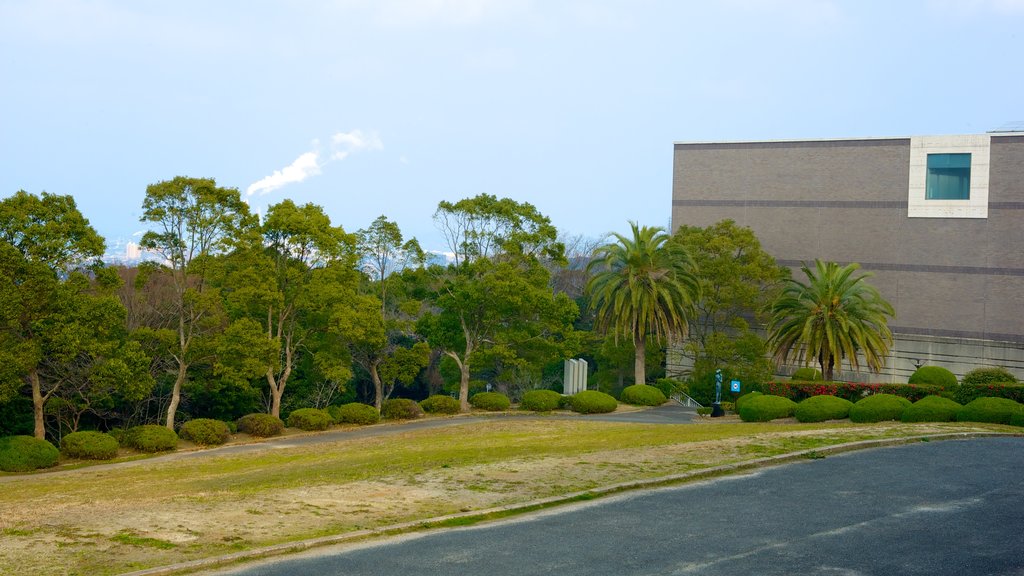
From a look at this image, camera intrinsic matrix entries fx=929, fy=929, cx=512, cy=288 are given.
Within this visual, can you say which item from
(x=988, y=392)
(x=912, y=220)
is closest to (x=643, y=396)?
(x=988, y=392)

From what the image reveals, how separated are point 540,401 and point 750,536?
108 feet

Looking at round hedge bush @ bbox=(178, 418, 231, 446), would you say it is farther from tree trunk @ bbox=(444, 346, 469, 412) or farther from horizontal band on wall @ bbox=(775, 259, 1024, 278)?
horizontal band on wall @ bbox=(775, 259, 1024, 278)

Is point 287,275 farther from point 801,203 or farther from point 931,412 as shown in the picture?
point 801,203

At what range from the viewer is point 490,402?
155 feet

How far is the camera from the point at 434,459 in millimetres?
23812

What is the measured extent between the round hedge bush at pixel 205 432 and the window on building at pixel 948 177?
40107 millimetres

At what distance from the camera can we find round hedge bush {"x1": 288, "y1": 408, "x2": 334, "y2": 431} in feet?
138

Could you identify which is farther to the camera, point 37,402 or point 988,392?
point 988,392

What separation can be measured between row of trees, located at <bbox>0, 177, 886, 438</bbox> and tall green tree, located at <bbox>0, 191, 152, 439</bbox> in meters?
0.07

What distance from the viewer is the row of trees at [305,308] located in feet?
113

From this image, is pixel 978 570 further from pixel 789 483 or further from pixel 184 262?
pixel 184 262

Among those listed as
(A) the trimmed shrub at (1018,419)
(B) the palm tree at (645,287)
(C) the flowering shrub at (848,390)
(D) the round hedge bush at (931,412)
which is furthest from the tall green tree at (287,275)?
(A) the trimmed shrub at (1018,419)

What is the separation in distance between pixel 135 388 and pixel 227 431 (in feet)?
15.9

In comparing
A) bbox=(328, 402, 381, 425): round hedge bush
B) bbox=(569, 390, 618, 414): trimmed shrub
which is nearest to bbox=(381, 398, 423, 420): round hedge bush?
bbox=(328, 402, 381, 425): round hedge bush
